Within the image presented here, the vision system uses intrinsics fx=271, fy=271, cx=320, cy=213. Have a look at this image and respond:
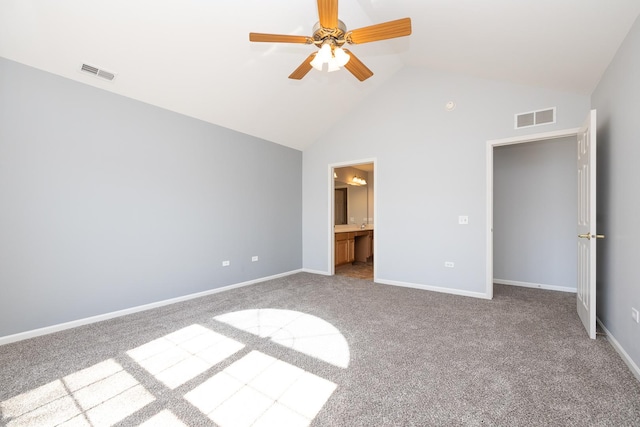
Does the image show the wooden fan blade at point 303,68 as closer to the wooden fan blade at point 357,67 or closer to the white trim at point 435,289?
the wooden fan blade at point 357,67

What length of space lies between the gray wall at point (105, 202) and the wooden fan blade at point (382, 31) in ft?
9.01

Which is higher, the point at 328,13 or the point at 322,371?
the point at 328,13

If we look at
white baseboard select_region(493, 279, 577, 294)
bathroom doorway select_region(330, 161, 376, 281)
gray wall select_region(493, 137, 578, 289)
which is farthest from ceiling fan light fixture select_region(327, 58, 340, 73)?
white baseboard select_region(493, 279, 577, 294)

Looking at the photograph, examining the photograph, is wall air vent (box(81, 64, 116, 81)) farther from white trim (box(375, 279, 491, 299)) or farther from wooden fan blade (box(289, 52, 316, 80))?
white trim (box(375, 279, 491, 299))

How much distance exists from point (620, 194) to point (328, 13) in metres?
2.82

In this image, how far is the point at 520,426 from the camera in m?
1.50

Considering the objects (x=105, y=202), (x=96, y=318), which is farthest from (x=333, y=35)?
(x=96, y=318)

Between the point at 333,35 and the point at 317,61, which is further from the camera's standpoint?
the point at 317,61

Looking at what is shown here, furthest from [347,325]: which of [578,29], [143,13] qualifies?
[143,13]

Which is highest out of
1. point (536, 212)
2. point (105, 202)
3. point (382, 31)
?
point (382, 31)

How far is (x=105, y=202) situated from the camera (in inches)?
121

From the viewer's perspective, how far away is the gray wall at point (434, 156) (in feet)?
12.5

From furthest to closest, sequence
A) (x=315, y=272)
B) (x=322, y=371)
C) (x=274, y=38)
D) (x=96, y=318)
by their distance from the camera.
A: (x=315, y=272) < (x=96, y=318) < (x=274, y=38) < (x=322, y=371)

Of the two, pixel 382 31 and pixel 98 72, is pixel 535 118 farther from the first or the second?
pixel 98 72
